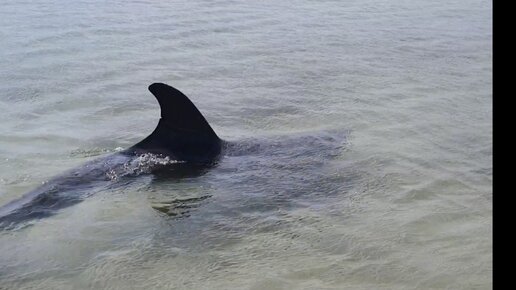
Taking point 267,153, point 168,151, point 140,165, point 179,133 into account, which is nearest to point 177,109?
point 179,133

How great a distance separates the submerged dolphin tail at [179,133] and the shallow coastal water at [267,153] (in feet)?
0.84

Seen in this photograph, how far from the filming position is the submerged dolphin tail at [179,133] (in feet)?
16.9

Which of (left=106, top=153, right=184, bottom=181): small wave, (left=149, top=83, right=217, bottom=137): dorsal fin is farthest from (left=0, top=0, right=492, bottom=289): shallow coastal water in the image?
(left=149, top=83, right=217, bottom=137): dorsal fin

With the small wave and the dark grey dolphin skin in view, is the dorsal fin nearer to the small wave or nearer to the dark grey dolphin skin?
the dark grey dolphin skin

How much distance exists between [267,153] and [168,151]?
0.83 meters

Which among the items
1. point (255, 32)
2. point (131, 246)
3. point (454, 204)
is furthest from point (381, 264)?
point (255, 32)

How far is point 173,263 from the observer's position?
370 centimetres

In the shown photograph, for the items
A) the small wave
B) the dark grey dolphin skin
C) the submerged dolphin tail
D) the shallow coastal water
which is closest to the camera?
the shallow coastal water

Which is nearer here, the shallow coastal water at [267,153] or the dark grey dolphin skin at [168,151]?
the shallow coastal water at [267,153]

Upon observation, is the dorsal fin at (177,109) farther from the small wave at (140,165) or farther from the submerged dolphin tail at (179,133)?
the small wave at (140,165)

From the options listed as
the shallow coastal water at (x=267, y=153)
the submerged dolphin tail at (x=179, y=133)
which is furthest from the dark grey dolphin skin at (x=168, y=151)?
the shallow coastal water at (x=267, y=153)

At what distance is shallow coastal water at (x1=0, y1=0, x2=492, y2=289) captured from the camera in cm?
363

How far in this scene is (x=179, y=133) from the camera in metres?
5.24

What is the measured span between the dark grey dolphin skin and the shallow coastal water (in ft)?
0.46
